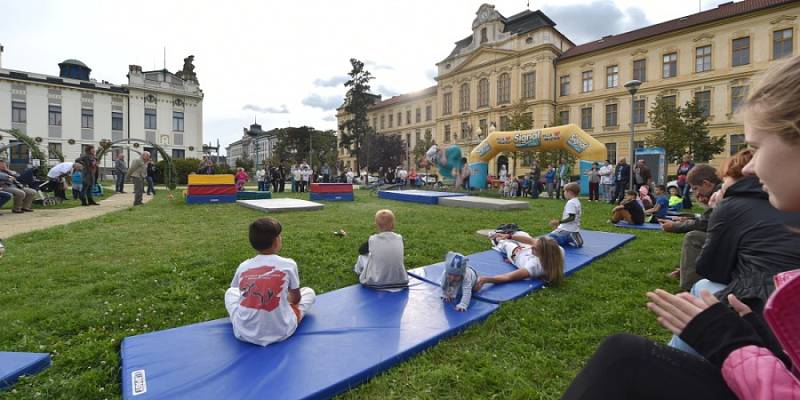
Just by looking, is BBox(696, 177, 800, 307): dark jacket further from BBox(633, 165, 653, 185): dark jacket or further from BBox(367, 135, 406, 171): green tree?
BBox(367, 135, 406, 171): green tree

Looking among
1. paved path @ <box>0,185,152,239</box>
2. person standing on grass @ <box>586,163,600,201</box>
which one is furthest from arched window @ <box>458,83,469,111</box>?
paved path @ <box>0,185,152,239</box>

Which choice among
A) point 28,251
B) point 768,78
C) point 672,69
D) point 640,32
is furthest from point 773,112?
point 640,32

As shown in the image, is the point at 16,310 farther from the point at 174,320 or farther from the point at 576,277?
the point at 576,277

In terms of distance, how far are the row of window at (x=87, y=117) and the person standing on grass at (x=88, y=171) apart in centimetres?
3442

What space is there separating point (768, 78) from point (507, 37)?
4828 cm

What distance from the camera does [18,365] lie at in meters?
2.78

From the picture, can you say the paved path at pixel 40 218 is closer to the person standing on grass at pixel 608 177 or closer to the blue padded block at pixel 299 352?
the blue padded block at pixel 299 352

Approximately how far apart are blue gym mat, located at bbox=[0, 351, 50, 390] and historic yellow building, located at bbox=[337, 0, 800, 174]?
35818 millimetres

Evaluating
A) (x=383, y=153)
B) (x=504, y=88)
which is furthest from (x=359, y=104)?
(x=504, y=88)

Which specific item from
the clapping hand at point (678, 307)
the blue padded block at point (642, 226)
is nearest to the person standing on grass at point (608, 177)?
the blue padded block at point (642, 226)

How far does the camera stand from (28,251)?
6.02 meters

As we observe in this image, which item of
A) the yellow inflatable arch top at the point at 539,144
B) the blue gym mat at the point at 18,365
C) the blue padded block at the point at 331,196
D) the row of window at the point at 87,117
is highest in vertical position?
the row of window at the point at 87,117

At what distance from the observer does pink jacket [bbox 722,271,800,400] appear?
3.59 feet

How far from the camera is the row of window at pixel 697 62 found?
96.8ft
